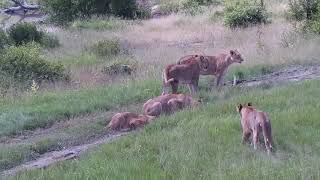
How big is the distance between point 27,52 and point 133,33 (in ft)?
34.8

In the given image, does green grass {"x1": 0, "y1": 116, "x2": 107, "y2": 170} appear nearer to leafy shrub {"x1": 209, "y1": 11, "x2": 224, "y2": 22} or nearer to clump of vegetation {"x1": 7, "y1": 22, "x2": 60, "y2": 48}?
clump of vegetation {"x1": 7, "y1": 22, "x2": 60, "y2": 48}

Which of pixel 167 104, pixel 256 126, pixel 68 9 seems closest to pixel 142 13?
pixel 68 9

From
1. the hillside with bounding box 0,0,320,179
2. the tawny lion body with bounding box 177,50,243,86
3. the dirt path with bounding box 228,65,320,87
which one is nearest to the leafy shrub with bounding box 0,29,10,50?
the hillside with bounding box 0,0,320,179

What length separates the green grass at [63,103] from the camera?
1250cm

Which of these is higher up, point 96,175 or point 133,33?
point 96,175

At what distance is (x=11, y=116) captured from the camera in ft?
41.5

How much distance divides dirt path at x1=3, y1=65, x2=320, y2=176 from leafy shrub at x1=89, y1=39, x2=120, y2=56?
764 cm

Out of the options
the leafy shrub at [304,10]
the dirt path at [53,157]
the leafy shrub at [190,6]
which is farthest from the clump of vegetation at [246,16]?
the dirt path at [53,157]

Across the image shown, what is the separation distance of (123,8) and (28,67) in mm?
20874

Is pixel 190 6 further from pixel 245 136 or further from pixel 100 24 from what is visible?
pixel 245 136

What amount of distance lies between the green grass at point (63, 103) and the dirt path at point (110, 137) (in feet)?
6.39

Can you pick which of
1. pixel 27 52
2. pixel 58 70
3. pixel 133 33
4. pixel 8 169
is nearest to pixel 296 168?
pixel 8 169

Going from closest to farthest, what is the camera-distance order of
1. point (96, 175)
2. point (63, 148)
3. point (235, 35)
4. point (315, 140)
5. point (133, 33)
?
1. point (96, 175)
2. point (315, 140)
3. point (63, 148)
4. point (235, 35)
5. point (133, 33)

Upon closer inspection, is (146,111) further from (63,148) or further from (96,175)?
(96,175)
